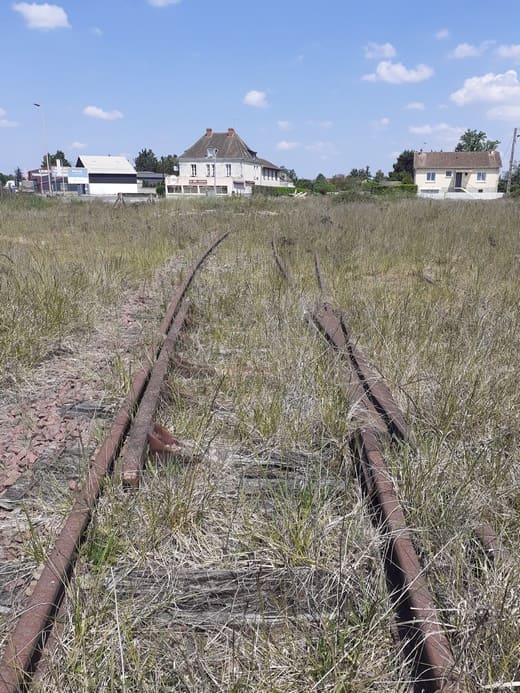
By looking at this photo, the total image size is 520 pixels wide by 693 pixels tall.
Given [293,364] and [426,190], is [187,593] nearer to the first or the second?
[293,364]

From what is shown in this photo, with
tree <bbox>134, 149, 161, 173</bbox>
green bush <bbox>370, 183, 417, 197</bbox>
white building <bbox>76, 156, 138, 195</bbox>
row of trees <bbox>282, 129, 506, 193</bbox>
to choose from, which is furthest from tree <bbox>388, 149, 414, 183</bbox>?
tree <bbox>134, 149, 161, 173</bbox>

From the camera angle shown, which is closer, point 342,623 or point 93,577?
point 342,623

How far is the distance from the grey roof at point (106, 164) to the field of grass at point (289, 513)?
96265 mm

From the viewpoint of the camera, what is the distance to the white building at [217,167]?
76938mm

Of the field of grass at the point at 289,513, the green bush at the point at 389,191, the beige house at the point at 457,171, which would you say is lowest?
the field of grass at the point at 289,513

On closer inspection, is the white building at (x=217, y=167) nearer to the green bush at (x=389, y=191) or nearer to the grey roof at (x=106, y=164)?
the grey roof at (x=106, y=164)

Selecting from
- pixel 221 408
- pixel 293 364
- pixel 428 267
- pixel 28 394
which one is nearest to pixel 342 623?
pixel 221 408

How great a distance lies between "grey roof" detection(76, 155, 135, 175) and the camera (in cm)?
9256

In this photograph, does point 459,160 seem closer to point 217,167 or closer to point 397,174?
point 397,174

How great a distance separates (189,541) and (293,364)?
68.3 inches

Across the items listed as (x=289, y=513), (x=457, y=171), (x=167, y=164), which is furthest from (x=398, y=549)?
(x=167, y=164)

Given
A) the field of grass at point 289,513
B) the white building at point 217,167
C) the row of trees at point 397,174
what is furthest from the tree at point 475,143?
the field of grass at point 289,513

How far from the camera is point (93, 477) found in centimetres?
210

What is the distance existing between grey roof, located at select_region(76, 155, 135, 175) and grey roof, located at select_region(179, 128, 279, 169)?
680 inches
